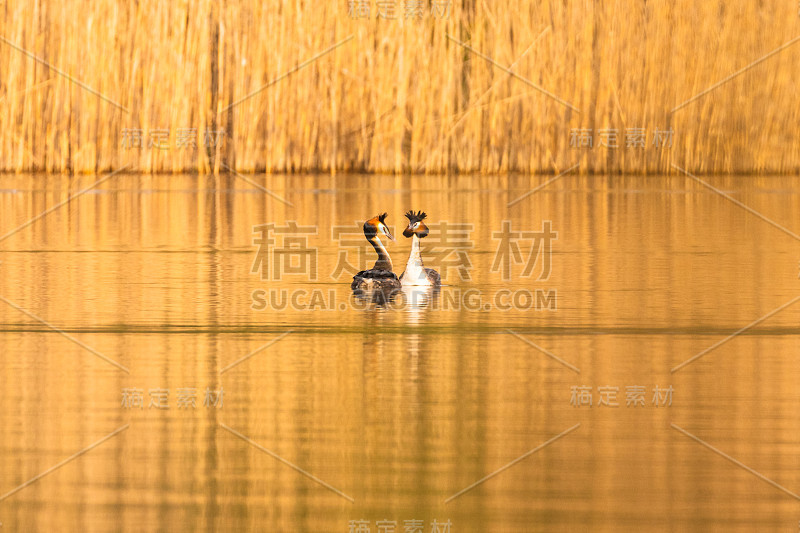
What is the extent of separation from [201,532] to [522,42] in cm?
952

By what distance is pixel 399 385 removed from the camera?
3.69 metres

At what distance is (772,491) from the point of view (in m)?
2.71

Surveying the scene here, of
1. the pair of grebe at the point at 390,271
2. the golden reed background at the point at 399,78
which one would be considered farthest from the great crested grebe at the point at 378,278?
the golden reed background at the point at 399,78

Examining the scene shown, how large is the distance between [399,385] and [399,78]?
26.8ft

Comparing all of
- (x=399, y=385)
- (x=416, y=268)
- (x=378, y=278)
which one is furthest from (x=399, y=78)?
(x=399, y=385)

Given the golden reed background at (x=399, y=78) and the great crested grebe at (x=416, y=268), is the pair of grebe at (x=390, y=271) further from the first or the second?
the golden reed background at (x=399, y=78)

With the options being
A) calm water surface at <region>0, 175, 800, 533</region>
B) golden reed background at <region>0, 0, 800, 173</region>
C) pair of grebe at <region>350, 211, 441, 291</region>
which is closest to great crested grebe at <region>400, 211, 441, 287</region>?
pair of grebe at <region>350, 211, 441, 291</region>

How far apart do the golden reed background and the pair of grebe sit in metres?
6.08

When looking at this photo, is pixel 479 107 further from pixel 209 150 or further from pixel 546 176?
pixel 209 150

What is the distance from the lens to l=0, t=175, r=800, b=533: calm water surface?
264 centimetres

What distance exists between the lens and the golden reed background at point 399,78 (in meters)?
11.6

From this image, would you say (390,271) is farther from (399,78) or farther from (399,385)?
(399,78)

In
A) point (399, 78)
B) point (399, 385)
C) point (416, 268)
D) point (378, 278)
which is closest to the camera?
point (399, 385)

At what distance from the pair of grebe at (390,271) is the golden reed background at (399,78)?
6083mm
